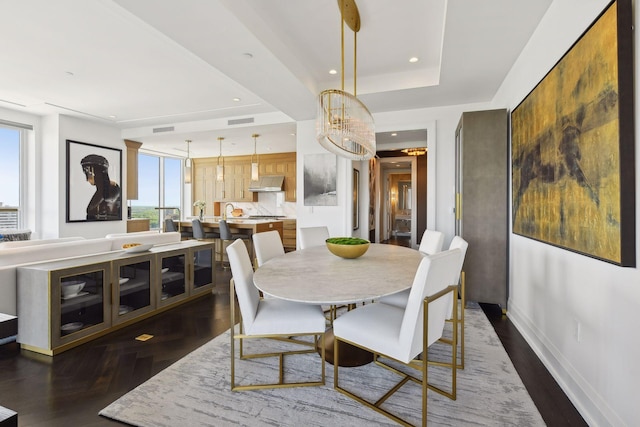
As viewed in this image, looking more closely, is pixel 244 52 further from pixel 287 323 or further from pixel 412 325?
pixel 412 325

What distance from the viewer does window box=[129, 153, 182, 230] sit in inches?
326

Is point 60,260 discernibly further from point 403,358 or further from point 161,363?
point 403,358

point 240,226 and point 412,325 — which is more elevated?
point 240,226

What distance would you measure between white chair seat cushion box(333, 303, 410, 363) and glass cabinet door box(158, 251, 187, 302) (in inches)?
91.2

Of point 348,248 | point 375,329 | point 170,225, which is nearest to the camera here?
point 375,329

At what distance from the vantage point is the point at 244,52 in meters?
2.85

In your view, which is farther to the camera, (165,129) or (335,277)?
(165,129)

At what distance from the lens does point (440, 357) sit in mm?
2330

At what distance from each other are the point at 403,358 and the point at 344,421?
18.7 inches

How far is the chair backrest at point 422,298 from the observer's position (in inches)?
59.6

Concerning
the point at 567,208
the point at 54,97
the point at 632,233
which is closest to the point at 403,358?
the point at 632,233

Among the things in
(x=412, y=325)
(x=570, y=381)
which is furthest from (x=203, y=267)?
(x=570, y=381)

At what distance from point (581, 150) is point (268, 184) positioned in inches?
298

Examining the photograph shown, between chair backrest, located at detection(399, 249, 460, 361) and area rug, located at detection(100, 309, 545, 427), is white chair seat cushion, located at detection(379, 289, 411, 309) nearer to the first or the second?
area rug, located at detection(100, 309, 545, 427)
